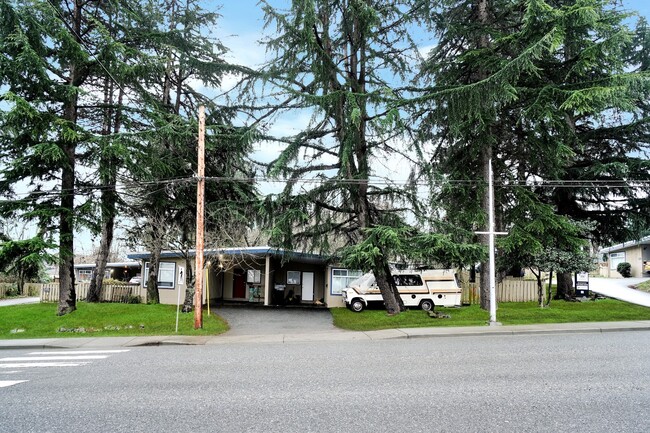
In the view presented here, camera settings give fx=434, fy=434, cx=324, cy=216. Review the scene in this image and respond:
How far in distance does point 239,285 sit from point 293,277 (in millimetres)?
4069

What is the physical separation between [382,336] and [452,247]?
425cm

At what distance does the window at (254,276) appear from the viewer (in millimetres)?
27625

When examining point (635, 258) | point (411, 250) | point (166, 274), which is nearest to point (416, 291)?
point (411, 250)

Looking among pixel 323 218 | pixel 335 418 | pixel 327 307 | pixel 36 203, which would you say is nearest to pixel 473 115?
pixel 323 218

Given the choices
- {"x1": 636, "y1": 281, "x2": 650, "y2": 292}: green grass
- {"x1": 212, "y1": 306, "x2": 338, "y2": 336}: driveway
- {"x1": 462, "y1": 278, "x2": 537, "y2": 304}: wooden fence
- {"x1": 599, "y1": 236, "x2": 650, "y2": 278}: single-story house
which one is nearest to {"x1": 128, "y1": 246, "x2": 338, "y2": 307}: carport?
{"x1": 212, "y1": 306, "x2": 338, "y2": 336}: driveway

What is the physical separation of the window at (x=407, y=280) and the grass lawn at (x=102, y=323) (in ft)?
28.3

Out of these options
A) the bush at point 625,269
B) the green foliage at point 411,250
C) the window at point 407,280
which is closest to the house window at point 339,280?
the window at point 407,280

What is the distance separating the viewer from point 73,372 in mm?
8469

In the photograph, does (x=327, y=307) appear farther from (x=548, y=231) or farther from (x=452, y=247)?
(x=548, y=231)

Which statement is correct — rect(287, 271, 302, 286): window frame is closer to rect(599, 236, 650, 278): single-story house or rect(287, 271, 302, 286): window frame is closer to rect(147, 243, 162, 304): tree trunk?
rect(147, 243, 162, 304): tree trunk

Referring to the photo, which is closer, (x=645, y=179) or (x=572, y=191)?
(x=645, y=179)

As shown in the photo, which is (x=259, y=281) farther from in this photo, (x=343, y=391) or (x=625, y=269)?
(x=625, y=269)

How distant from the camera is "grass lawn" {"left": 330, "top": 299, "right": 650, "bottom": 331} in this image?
54.2ft

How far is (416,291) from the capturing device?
21250mm
